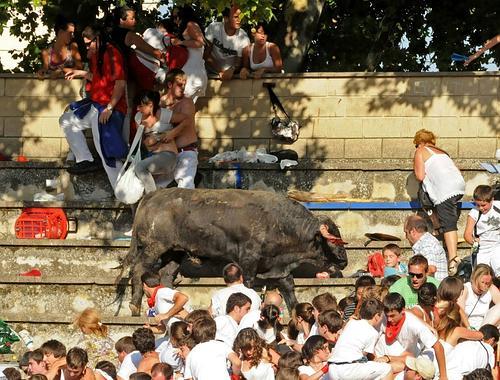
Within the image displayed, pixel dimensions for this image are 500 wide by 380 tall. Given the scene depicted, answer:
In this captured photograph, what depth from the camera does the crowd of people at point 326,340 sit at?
637 inches

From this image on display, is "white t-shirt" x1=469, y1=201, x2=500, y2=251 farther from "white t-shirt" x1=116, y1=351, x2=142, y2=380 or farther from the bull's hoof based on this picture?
"white t-shirt" x1=116, y1=351, x2=142, y2=380

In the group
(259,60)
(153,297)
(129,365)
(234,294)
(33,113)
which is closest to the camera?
(129,365)

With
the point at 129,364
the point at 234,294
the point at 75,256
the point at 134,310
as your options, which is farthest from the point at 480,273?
the point at 75,256

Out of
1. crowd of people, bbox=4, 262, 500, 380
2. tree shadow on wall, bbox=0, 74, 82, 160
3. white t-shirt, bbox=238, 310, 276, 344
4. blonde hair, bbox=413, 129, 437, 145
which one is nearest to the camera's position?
crowd of people, bbox=4, 262, 500, 380

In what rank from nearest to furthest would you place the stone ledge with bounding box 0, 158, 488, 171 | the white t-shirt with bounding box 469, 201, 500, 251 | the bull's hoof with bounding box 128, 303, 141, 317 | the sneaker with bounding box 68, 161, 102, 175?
the white t-shirt with bounding box 469, 201, 500, 251, the bull's hoof with bounding box 128, 303, 141, 317, the stone ledge with bounding box 0, 158, 488, 171, the sneaker with bounding box 68, 161, 102, 175

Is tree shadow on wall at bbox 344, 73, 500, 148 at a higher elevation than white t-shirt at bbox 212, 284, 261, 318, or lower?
higher

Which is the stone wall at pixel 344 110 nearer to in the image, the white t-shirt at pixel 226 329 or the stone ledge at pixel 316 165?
the stone ledge at pixel 316 165

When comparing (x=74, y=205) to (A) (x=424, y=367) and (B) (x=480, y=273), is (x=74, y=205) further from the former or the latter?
(A) (x=424, y=367)

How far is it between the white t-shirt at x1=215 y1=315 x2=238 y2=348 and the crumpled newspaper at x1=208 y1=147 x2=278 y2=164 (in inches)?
235

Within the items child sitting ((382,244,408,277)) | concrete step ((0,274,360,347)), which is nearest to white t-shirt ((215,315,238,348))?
child sitting ((382,244,408,277))

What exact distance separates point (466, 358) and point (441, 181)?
5564 millimetres

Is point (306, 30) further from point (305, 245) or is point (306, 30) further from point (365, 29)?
point (305, 245)

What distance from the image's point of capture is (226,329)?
57.7ft

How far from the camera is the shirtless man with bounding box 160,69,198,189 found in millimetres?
22250
